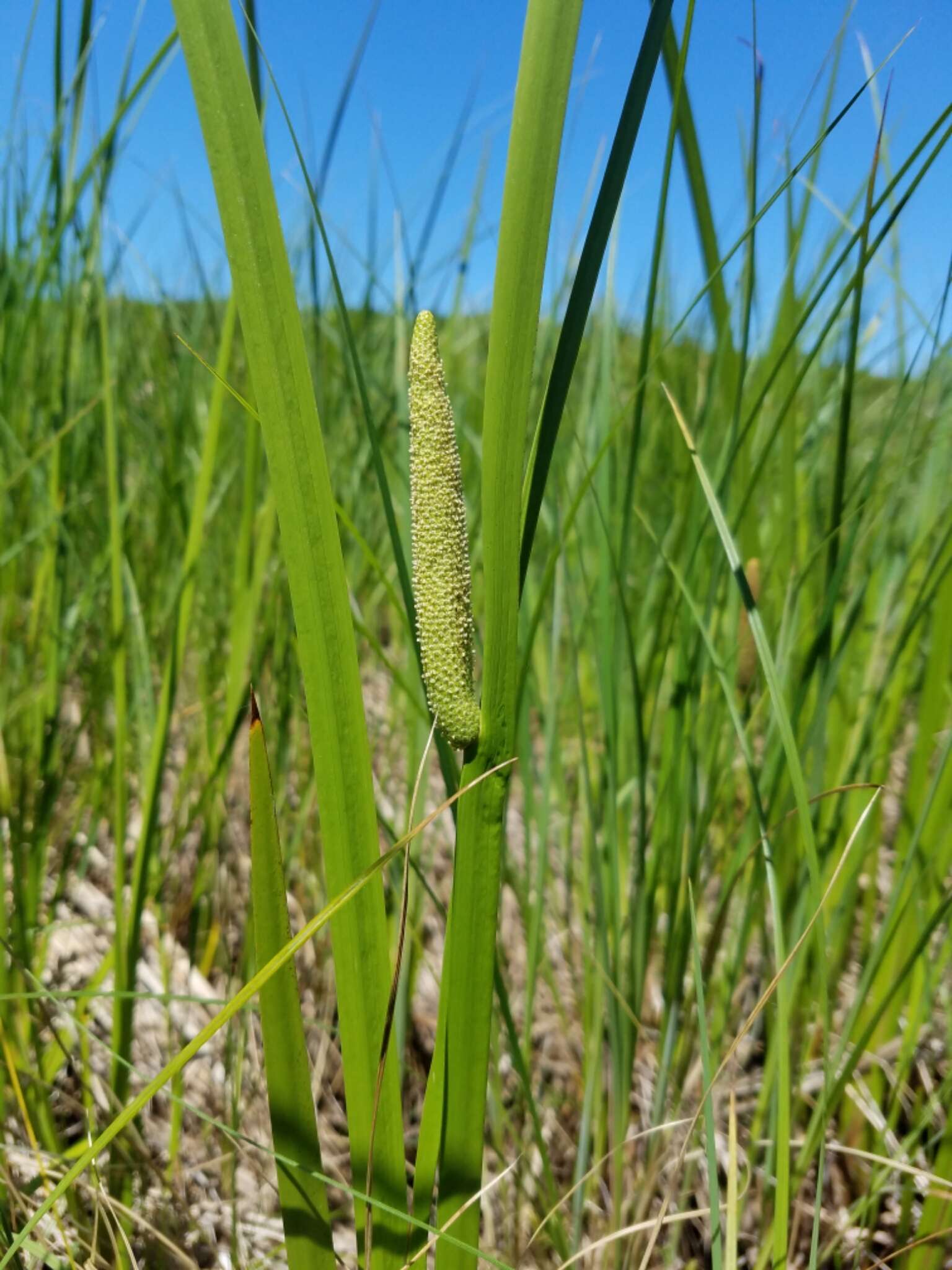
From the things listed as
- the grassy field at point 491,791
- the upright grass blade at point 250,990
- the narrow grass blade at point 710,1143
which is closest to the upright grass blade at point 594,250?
the grassy field at point 491,791

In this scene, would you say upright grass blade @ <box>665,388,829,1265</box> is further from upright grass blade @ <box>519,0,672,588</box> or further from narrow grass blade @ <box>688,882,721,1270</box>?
upright grass blade @ <box>519,0,672,588</box>

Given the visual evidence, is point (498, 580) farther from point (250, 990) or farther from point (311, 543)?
point (250, 990)

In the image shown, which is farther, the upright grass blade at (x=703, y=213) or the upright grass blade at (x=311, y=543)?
the upright grass blade at (x=703, y=213)

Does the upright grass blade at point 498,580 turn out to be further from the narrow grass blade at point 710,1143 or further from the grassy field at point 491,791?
the narrow grass blade at point 710,1143

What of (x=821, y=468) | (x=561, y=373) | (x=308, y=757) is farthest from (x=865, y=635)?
(x=561, y=373)

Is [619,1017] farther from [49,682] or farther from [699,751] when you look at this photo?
[49,682]

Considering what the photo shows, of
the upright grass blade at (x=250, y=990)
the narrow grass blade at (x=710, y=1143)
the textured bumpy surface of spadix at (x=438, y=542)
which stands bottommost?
the narrow grass blade at (x=710, y=1143)
